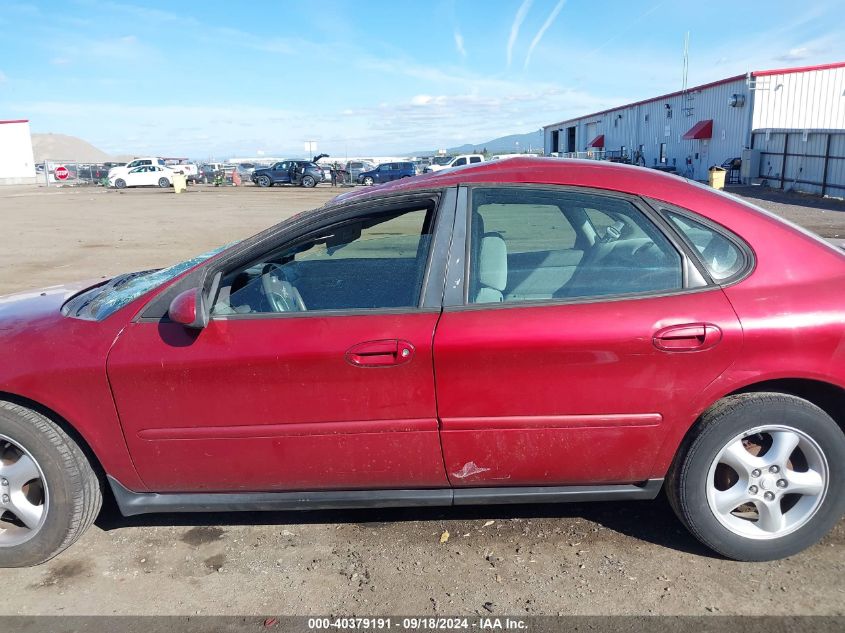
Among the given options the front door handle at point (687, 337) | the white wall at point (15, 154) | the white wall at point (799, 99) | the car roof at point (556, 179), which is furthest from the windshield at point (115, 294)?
the white wall at point (15, 154)

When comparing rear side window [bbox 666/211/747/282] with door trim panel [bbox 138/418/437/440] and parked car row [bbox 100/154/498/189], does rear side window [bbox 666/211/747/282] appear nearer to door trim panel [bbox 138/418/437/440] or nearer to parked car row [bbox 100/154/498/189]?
door trim panel [bbox 138/418/437/440]

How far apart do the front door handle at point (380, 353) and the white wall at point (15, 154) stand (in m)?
60.0

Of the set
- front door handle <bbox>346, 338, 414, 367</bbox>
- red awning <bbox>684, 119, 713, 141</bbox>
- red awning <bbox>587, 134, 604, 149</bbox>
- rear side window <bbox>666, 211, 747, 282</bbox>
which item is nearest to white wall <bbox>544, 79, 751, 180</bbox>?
red awning <bbox>684, 119, 713, 141</bbox>

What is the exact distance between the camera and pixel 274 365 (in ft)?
8.82

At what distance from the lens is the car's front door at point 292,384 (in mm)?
2672

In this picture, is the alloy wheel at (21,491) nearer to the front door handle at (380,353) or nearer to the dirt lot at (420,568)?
the dirt lot at (420,568)

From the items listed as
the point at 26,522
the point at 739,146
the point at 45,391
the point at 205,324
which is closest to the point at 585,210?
the point at 205,324

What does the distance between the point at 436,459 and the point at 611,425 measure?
72 centimetres

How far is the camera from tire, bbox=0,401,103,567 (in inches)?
110

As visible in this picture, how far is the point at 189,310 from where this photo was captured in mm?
2658

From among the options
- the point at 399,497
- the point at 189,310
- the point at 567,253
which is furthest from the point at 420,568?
the point at 567,253

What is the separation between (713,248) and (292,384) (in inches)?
71.7

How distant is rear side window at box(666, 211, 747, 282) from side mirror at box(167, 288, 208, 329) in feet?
6.42

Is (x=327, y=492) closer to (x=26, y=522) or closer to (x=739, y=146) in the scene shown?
(x=26, y=522)
